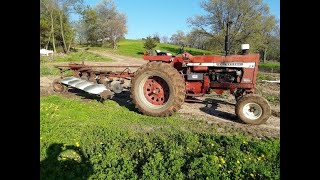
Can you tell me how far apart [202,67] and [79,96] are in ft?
15.4

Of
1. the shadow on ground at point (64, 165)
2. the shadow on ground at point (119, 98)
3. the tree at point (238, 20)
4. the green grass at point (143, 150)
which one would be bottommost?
the shadow on ground at point (64, 165)

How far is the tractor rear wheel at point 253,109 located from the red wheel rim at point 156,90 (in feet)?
6.66

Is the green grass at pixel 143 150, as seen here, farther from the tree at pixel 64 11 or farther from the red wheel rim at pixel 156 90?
the tree at pixel 64 11

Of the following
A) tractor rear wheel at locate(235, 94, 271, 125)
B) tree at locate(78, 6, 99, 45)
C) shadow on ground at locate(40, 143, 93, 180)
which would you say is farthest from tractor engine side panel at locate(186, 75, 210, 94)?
tree at locate(78, 6, 99, 45)

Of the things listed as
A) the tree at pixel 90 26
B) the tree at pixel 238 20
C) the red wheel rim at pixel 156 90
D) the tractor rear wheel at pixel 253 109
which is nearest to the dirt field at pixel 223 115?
the tractor rear wheel at pixel 253 109

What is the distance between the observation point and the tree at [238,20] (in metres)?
32.4

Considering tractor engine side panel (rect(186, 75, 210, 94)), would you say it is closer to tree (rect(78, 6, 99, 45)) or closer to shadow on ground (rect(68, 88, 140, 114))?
shadow on ground (rect(68, 88, 140, 114))

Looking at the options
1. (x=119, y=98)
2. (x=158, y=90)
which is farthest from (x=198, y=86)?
(x=119, y=98)

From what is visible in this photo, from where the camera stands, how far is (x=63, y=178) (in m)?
4.01

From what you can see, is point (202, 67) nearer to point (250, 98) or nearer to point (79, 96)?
point (250, 98)

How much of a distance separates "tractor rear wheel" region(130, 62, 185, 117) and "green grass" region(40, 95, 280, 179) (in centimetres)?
33

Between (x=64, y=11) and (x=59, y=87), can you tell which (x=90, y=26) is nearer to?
(x=64, y=11)

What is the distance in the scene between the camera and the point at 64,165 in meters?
4.39
